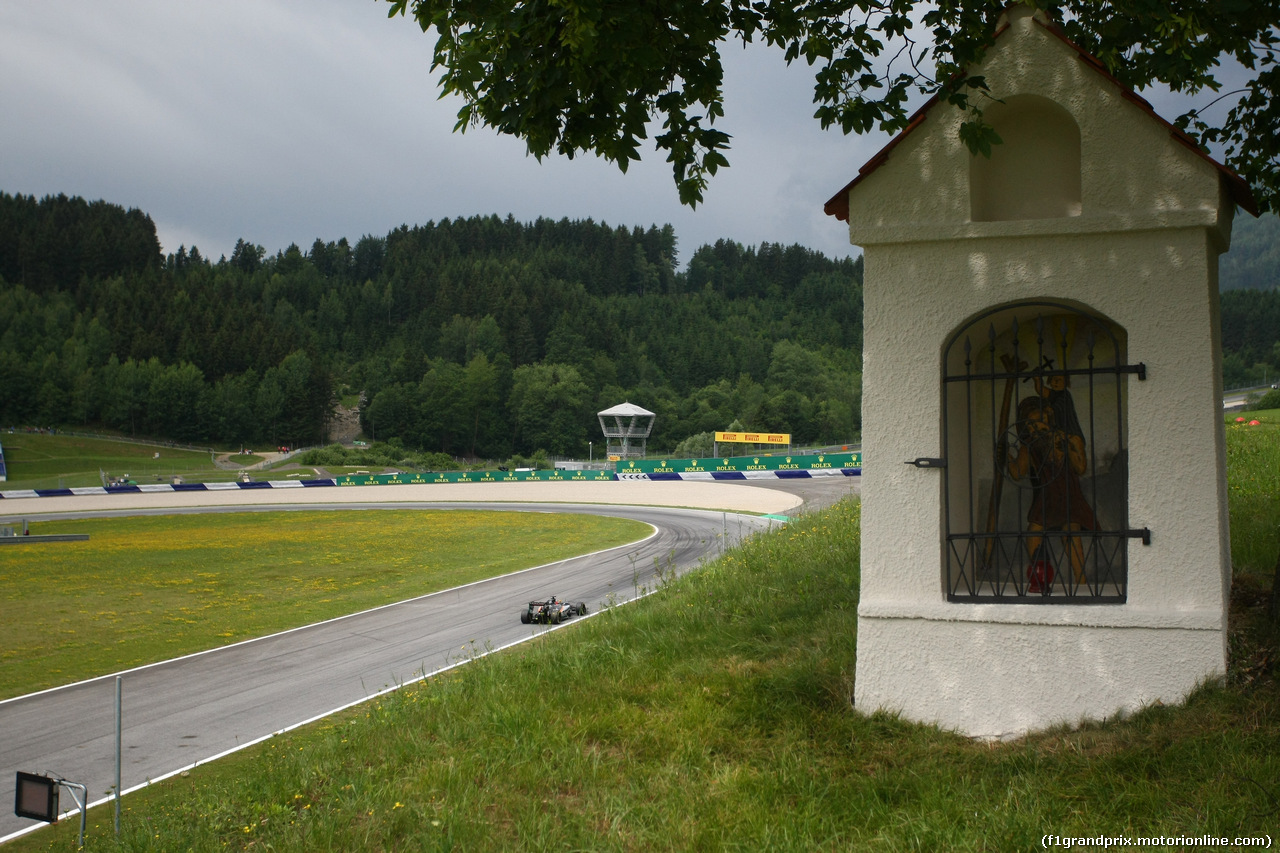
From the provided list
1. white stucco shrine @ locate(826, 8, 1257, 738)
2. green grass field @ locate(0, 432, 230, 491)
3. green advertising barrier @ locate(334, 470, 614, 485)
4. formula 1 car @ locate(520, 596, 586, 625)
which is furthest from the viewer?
green grass field @ locate(0, 432, 230, 491)

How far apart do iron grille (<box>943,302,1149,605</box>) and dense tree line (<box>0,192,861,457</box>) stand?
4253 inches

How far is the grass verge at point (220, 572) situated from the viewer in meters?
19.7

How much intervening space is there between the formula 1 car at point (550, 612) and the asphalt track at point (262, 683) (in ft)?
1.50

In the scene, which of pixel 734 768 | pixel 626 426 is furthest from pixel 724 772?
pixel 626 426

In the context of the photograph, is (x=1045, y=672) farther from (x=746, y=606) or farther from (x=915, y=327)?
(x=746, y=606)

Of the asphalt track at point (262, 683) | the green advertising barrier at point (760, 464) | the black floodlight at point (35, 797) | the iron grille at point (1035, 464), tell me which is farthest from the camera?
the green advertising barrier at point (760, 464)

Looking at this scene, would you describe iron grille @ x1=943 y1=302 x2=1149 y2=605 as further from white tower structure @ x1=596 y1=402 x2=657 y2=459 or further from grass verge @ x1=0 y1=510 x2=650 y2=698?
white tower structure @ x1=596 y1=402 x2=657 y2=459

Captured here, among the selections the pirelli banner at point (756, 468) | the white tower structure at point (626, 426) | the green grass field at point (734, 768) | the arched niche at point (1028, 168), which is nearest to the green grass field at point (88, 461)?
the white tower structure at point (626, 426)

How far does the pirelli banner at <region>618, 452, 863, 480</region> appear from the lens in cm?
6300

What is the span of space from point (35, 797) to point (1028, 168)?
294 inches

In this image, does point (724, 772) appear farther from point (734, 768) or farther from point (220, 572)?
point (220, 572)

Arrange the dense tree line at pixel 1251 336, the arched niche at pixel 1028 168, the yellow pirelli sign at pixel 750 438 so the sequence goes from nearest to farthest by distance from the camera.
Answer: the arched niche at pixel 1028 168 < the yellow pirelli sign at pixel 750 438 < the dense tree line at pixel 1251 336

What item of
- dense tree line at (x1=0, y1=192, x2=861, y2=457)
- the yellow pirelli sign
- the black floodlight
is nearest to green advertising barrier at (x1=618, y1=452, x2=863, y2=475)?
the yellow pirelli sign

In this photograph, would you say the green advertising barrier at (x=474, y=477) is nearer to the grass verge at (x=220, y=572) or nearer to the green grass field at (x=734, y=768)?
the grass verge at (x=220, y=572)
